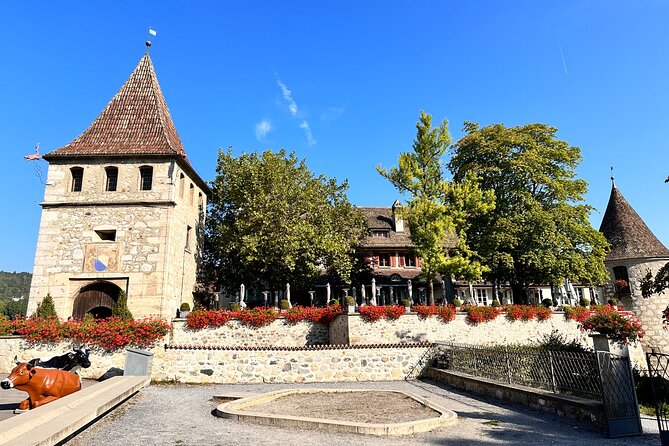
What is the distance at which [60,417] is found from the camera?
637 centimetres

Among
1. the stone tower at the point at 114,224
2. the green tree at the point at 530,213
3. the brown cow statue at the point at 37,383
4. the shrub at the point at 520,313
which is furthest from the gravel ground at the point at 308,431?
the green tree at the point at 530,213

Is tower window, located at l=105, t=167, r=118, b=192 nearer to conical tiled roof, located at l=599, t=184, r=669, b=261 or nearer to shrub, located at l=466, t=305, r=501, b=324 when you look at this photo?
shrub, located at l=466, t=305, r=501, b=324

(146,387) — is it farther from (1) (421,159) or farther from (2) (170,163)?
(1) (421,159)

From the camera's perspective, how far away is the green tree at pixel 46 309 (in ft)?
57.4

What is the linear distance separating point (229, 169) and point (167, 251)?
931 centimetres

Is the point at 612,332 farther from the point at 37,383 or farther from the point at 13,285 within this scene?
the point at 13,285

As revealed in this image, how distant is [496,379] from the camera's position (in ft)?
37.1

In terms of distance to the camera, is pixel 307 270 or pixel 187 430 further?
pixel 307 270

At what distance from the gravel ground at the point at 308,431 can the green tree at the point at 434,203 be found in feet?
41.5

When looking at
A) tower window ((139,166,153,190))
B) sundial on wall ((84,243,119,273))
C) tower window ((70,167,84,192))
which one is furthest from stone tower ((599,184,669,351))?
tower window ((70,167,84,192))

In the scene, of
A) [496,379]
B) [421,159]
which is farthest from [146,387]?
[421,159]

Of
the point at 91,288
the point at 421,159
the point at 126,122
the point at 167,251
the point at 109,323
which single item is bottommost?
the point at 109,323

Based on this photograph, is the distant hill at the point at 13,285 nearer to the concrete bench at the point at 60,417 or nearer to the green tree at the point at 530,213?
the green tree at the point at 530,213

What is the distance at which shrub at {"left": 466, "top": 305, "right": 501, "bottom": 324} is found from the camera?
20.1 meters
